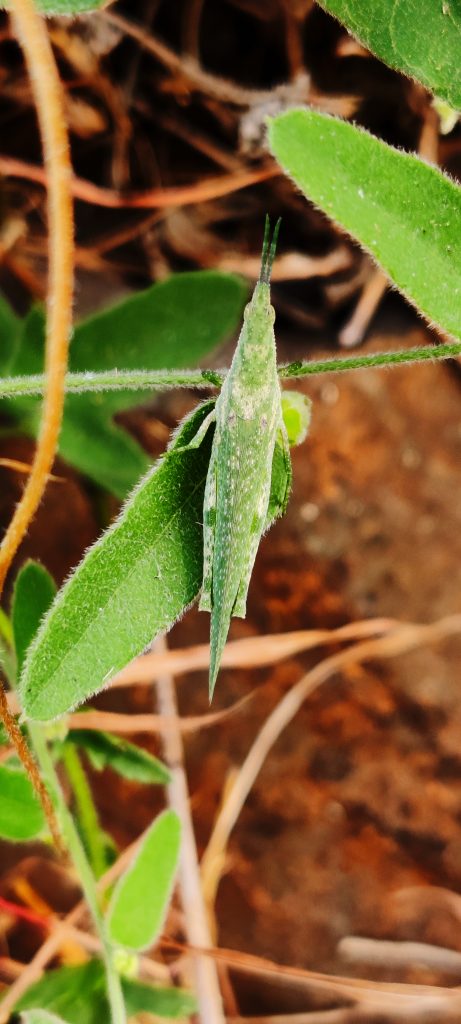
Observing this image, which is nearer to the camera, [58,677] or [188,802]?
[58,677]

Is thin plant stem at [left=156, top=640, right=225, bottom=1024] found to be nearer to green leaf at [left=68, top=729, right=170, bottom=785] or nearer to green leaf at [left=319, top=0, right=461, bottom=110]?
green leaf at [left=68, top=729, right=170, bottom=785]

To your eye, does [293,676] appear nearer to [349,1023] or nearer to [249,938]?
[249,938]

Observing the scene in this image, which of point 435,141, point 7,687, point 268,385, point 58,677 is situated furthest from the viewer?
point 435,141

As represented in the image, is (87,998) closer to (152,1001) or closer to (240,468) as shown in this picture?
(152,1001)

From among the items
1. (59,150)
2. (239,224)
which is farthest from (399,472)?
(59,150)

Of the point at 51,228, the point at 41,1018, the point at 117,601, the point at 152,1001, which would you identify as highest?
the point at 51,228

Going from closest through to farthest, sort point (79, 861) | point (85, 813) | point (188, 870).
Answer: point (79, 861)
point (85, 813)
point (188, 870)

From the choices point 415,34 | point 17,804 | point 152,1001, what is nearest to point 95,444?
point 17,804
